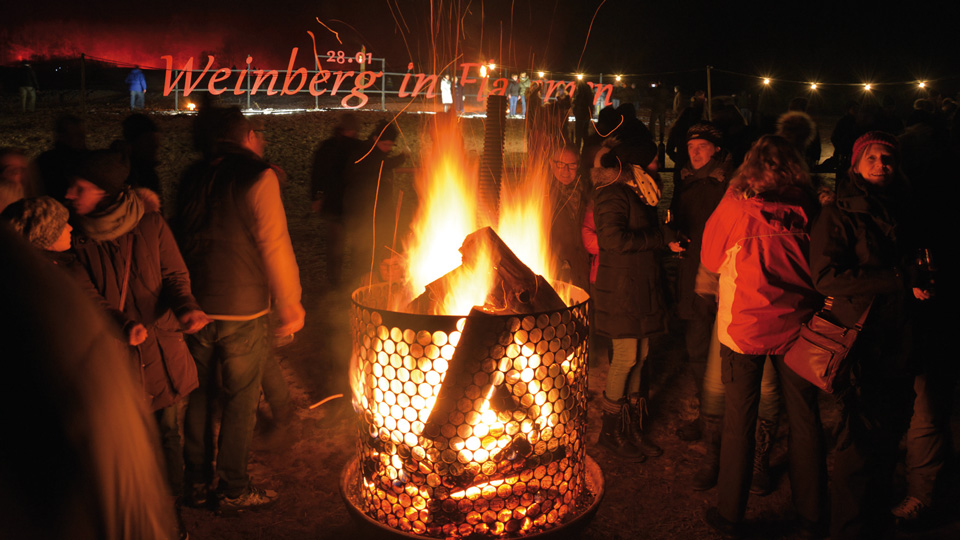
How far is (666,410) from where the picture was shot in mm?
5203

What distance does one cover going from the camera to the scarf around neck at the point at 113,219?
2896 millimetres

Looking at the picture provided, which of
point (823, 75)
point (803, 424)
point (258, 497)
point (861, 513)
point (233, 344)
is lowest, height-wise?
point (258, 497)

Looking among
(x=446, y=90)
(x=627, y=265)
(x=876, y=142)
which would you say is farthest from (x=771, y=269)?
(x=446, y=90)

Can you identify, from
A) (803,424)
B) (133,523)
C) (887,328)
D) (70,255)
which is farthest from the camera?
(803,424)

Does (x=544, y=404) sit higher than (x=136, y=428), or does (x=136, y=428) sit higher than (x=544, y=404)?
(x=136, y=428)

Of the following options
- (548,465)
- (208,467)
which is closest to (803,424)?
(548,465)

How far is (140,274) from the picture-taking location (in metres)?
3.13

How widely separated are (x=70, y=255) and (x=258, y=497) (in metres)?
1.79

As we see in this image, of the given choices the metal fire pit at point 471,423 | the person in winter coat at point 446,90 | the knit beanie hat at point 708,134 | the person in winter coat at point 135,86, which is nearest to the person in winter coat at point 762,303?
the metal fire pit at point 471,423

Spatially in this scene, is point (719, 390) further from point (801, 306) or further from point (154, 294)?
point (154, 294)

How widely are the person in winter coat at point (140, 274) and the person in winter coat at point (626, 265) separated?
2502 millimetres

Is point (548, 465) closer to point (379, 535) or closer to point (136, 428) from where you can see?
point (379, 535)

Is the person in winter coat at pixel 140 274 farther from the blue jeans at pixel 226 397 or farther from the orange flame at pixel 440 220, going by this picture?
the orange flame at pixel 440 220

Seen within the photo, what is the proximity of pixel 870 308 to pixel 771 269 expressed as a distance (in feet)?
1.53
